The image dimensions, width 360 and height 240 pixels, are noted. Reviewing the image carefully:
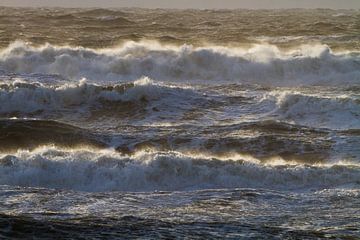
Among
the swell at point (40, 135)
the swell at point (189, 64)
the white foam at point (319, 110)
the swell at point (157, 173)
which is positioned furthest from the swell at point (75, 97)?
the swell at point (157, 173)

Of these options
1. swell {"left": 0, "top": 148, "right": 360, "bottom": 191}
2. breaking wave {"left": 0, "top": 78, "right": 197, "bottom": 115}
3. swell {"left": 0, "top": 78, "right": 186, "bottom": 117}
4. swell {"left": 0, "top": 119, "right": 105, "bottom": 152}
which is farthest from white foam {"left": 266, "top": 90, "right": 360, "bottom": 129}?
swell {"left": 0, "top": 119, "right": 105, "bottom": 152}

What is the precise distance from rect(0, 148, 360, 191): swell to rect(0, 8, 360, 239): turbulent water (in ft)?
0.12

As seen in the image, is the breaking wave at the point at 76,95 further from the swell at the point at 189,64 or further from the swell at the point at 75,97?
the swell at the point at 189,64

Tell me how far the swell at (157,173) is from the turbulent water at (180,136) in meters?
0.04

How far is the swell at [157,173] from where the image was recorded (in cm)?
1291

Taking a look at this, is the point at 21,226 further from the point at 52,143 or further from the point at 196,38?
the point at 196,38

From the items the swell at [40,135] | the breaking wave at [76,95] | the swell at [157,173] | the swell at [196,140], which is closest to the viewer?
the swell at [157,173]

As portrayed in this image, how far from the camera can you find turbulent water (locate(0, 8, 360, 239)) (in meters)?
9.40

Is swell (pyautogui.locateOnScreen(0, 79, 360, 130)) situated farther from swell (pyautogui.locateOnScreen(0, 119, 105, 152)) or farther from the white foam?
swell (pyautogui.locateOnScreen(0, 119, 105, 152))

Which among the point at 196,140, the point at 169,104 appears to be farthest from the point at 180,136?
the point at 169,104

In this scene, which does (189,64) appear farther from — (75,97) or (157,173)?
(157,173)

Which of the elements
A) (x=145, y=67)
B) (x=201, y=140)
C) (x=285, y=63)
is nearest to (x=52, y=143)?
(x=201, y=140)

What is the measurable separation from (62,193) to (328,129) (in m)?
9.33

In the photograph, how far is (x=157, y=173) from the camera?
527 inches
